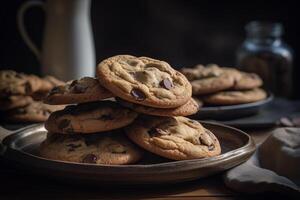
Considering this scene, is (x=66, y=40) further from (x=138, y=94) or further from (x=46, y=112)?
(x=138, y=94)

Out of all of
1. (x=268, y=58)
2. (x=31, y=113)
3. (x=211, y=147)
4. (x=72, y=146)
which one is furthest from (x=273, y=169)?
(x=268, y=58)

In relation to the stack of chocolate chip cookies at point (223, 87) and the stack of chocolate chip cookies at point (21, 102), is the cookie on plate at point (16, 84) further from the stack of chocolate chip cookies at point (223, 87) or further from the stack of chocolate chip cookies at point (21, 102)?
the stack of chocolate chip cookies at point (223, 87)

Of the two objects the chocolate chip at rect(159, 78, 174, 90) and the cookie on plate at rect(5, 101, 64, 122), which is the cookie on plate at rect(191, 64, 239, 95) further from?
the chocolate chip at rect(159, 78, 174, 90)

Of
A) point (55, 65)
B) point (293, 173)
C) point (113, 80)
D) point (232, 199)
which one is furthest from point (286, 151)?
point (55, 65)

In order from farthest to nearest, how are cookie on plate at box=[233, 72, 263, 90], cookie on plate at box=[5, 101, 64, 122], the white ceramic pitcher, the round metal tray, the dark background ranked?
the dark background < the white ceramic pitcher < cookie on plate at box=[233, 72, 263, 90] < cookie on plate at box=[5, 101, 64, 122] < the round metal tray

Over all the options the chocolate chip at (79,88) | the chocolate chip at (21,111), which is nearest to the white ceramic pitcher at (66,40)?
the chocolate chip at (21,111)

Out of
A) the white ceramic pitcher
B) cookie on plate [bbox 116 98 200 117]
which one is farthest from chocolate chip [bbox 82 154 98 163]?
the white ceramic pitcher
